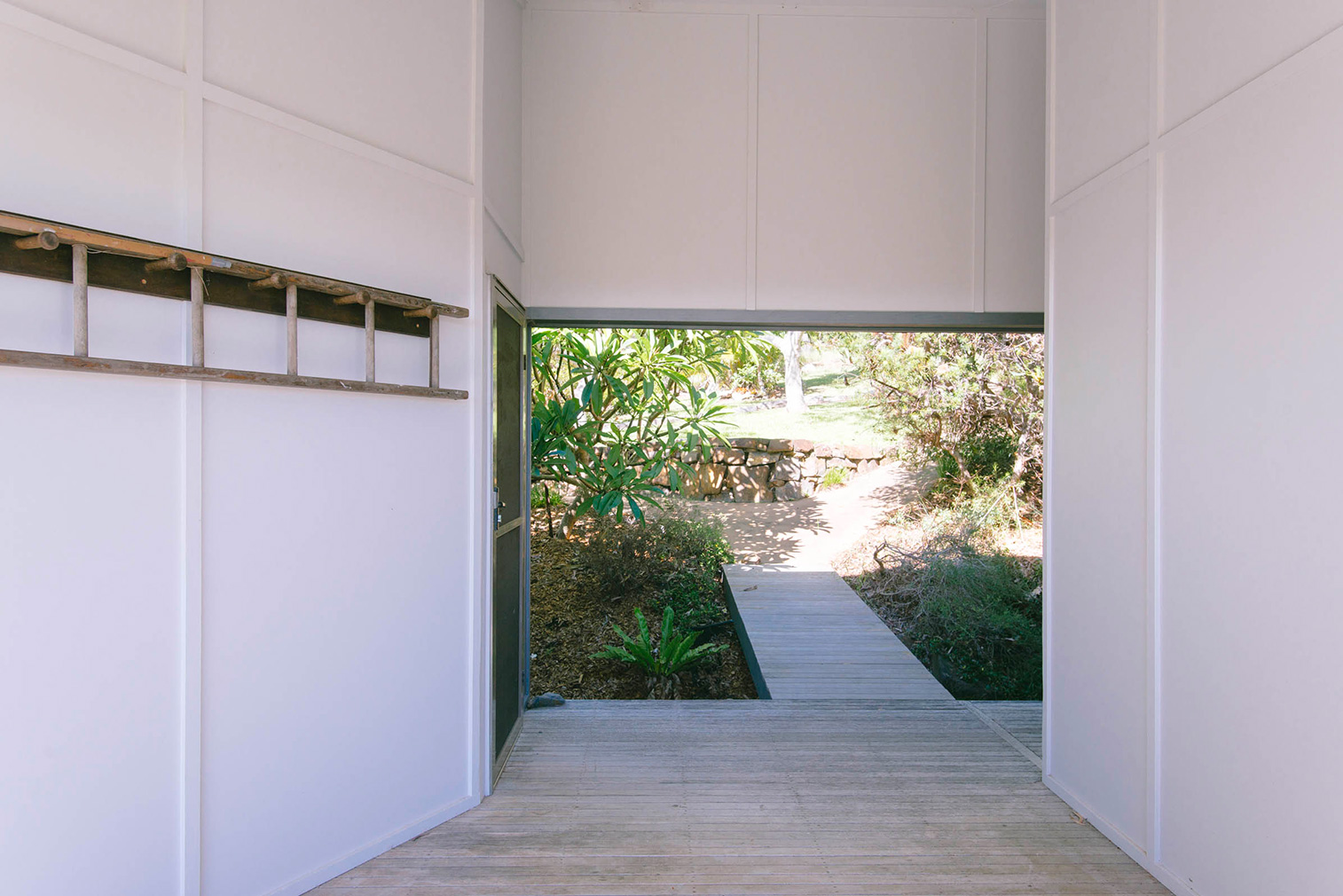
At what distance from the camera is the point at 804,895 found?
2.39m

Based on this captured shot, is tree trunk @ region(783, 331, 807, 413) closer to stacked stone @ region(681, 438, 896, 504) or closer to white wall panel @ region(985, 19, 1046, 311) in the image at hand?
stacked stone @ region(681, 438, 896, 504)

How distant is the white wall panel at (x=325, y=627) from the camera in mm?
2182

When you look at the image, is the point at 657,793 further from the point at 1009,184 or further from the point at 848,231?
the point at 1009,184

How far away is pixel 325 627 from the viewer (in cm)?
244

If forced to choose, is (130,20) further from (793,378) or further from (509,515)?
(793,378)

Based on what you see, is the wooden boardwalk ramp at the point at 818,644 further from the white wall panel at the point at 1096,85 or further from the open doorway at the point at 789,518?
the white wall panel at the point at 1096,85

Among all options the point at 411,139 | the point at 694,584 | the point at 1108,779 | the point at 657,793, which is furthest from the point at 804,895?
the point at 694,584

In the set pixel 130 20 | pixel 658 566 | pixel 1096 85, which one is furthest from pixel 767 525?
pixel 130 20

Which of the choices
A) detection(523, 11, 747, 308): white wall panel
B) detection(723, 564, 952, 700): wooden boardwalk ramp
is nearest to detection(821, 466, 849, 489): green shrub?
detection(723, 564, 952, 700): wooden boardwalk ramp

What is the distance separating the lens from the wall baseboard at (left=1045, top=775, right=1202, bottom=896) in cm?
236

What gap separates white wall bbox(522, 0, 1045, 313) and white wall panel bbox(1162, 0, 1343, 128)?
58.2 inches

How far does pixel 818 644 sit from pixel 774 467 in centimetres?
612

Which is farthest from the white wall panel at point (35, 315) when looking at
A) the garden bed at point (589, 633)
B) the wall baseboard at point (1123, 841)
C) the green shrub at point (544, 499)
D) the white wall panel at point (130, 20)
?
the green shrub at point (544, 499)

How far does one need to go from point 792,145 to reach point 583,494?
3195 mm
